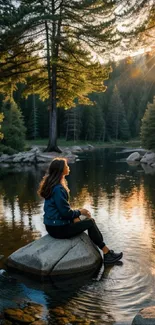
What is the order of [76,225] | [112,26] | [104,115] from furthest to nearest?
[104,115] → [112,26] → [76,225]

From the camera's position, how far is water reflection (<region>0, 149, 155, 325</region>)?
534cm

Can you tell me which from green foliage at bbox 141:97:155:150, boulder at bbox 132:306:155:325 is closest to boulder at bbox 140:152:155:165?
green foliage at bbox 141:97:155:150

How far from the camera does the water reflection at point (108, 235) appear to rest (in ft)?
17.5

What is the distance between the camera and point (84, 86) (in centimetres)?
2769

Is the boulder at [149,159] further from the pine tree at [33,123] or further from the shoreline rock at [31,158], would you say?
the pine tree at [33,123]

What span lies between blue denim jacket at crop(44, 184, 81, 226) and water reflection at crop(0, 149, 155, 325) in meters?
1.22

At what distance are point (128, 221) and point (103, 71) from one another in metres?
18.8

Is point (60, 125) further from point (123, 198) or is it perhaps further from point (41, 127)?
point (123, 198)

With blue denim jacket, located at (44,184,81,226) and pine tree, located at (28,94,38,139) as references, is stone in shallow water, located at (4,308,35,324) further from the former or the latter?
pine tree, located at (28,94,38,139)

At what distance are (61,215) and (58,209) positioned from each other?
130 millimetres

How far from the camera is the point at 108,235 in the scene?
8.91 metres

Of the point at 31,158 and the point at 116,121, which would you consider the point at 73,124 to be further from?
the point at 31,158

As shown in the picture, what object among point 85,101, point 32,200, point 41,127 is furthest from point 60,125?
point 32,200

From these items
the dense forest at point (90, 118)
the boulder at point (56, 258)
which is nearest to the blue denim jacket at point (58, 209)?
the boulder at point (56, 258)
